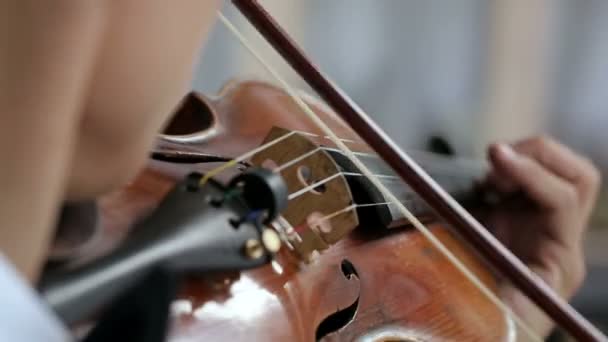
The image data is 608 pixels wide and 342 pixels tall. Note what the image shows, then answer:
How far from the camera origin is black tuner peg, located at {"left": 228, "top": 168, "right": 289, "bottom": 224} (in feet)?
1.64

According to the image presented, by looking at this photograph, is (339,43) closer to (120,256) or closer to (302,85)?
(302,85)

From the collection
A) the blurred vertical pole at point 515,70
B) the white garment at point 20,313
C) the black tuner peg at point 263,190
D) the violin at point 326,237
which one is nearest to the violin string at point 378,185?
the violin at point 326,237

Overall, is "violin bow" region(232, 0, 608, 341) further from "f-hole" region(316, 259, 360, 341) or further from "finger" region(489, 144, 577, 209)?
"finger" region(489, 144, 577, 209)

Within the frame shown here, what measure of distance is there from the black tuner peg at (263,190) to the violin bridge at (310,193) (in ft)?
0.21

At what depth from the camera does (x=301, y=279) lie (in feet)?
1.84

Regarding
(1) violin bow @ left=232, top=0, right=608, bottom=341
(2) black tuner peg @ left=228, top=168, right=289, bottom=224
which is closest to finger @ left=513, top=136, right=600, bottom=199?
(1) violin bow @ left=232, top=0, right=608, bottom=341

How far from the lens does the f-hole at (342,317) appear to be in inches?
22.5

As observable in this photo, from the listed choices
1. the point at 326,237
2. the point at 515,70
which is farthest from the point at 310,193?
the point at 515,70

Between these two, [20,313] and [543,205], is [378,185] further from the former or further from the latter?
[20,313]

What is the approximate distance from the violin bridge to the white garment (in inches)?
10.0

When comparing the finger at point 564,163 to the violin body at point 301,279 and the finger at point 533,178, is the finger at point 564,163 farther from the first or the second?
the violin body at point 301,279

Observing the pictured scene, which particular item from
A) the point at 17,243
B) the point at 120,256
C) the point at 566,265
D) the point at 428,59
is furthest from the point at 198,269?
the point at 428,59

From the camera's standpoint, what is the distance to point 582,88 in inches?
54.8

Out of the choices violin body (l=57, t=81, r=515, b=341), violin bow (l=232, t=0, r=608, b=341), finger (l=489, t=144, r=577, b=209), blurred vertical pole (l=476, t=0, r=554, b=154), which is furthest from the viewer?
blurred vertical pole (l=476, t=0, r=554, b=154)
